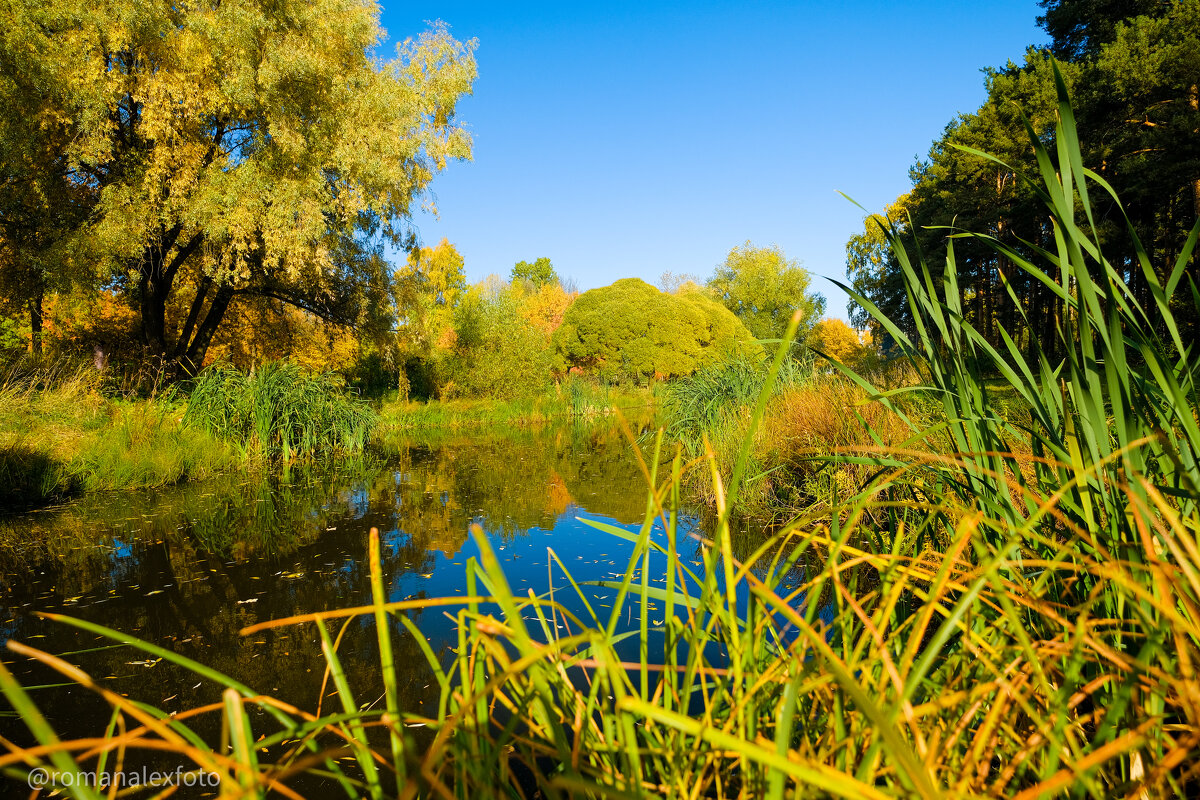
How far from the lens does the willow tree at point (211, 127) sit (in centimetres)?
873

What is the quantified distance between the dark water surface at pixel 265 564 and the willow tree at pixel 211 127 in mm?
4605

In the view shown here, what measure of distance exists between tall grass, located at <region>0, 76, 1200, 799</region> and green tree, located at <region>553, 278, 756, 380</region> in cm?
2518

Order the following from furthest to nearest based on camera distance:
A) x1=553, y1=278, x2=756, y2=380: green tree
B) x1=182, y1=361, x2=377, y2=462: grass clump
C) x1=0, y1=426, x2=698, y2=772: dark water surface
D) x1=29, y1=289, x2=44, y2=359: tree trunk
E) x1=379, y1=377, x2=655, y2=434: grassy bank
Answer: x1=553, y1=278, x2=756, y2=380: green tree, x1=379, y1=377, x2=655, y2=434: grassy bank, x1=29, y1=289, x2=44, y2=359: tree trunk, x1=182, y1=361, x2=377, y2=462: grass clump, x1=0, y1=426, x2=698, y2=772: dark water surface

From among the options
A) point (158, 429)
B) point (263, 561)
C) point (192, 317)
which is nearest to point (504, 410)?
point (192, 317)

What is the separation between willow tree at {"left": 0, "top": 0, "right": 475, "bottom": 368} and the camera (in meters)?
8.73

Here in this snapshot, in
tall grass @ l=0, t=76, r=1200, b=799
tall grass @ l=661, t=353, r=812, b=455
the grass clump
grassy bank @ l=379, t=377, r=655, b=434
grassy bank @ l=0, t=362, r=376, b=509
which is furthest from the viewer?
grassy bank @ l=379, t=377, r=655, b=434

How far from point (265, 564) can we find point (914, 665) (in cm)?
433

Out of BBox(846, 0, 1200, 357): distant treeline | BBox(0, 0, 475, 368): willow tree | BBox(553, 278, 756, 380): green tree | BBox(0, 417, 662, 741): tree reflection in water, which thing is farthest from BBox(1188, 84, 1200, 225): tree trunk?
BBox(553, 278, 756, 380): green tree

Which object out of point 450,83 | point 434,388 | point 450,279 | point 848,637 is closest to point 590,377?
point 434,388

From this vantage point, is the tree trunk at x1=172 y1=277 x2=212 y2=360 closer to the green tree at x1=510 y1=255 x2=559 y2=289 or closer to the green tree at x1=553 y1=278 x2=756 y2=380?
the green tree at x1=553 y1=278 x2=756 y2=380

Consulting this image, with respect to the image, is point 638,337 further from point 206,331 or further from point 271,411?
point 271,411

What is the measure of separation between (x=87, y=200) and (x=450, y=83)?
21.4 feet

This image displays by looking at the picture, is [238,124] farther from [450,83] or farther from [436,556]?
[436,556]

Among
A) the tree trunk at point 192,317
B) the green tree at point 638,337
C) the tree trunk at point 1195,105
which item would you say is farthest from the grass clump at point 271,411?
the green tree at point 638,337
